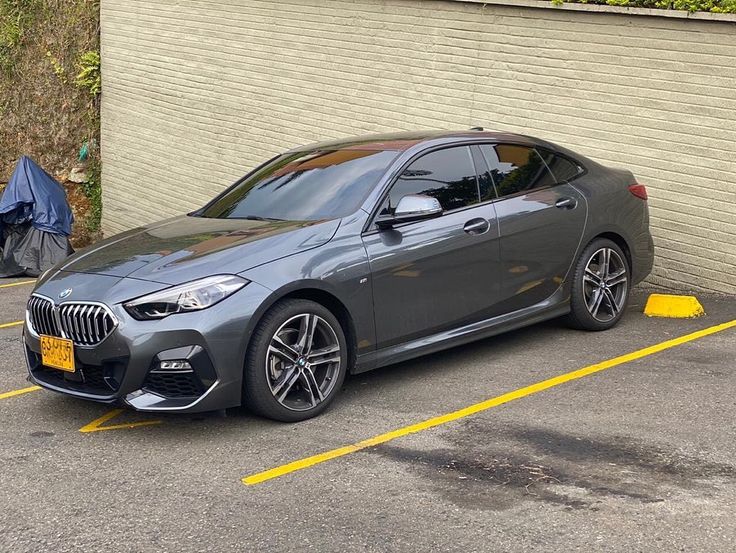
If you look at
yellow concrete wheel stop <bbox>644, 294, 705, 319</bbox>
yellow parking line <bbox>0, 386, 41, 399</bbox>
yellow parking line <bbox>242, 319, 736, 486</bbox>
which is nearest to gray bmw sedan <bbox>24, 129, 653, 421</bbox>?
yellow concrete wheel stop <bbox>644, 294, 705, 319</bbox>

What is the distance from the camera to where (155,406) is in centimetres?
583

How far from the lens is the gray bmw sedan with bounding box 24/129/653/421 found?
5855 millimetres

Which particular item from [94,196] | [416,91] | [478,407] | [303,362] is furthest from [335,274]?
[94,196]

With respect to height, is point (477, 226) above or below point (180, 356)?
above

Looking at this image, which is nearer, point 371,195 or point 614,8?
point 371,195

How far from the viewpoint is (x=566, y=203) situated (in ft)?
25.5

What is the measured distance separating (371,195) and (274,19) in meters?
6.92

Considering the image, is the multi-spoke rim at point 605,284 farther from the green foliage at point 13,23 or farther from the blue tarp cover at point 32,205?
the green foliage at point 13,23

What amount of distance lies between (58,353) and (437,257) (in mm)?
2333

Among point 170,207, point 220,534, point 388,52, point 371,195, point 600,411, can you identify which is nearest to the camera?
point 220,534

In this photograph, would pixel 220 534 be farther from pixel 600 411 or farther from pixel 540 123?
pixel 540 123

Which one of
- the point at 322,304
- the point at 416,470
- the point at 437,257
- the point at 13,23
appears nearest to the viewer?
the point at 416,470

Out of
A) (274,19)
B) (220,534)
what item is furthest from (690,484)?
(274,19)

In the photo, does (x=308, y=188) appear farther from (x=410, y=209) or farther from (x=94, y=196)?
(x=94, y=196)
